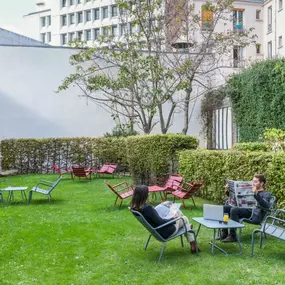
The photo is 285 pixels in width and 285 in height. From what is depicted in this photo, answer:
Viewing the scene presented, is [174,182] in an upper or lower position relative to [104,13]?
lower

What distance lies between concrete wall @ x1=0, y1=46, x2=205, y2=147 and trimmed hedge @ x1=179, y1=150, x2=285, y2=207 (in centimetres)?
1215

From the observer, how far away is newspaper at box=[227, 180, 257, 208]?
7.08 metres

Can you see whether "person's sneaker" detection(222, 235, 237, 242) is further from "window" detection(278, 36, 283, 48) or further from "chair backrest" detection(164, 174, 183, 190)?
"window" detection(278, 36, 283, 48)

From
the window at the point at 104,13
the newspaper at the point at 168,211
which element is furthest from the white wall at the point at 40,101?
the window at the point at 104,13

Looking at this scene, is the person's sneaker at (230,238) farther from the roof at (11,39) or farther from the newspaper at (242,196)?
the roof at (11,39)

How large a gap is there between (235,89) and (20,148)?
10.9 metres

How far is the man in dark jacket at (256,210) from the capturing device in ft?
20.9

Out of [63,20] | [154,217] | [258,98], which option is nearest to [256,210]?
[154,217]

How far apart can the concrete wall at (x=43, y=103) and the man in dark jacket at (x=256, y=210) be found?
16.8m

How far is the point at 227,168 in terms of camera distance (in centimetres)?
943

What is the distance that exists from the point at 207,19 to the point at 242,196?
558 inches

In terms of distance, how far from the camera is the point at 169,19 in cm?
1903

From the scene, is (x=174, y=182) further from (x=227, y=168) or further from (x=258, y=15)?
(x=258, y=15)

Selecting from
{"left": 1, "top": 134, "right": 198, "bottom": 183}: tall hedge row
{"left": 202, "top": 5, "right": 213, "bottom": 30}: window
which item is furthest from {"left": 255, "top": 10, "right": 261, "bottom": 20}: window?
{"left": 1, "top": 134, "right": 198, "bottom": 183}: tall hedge row
